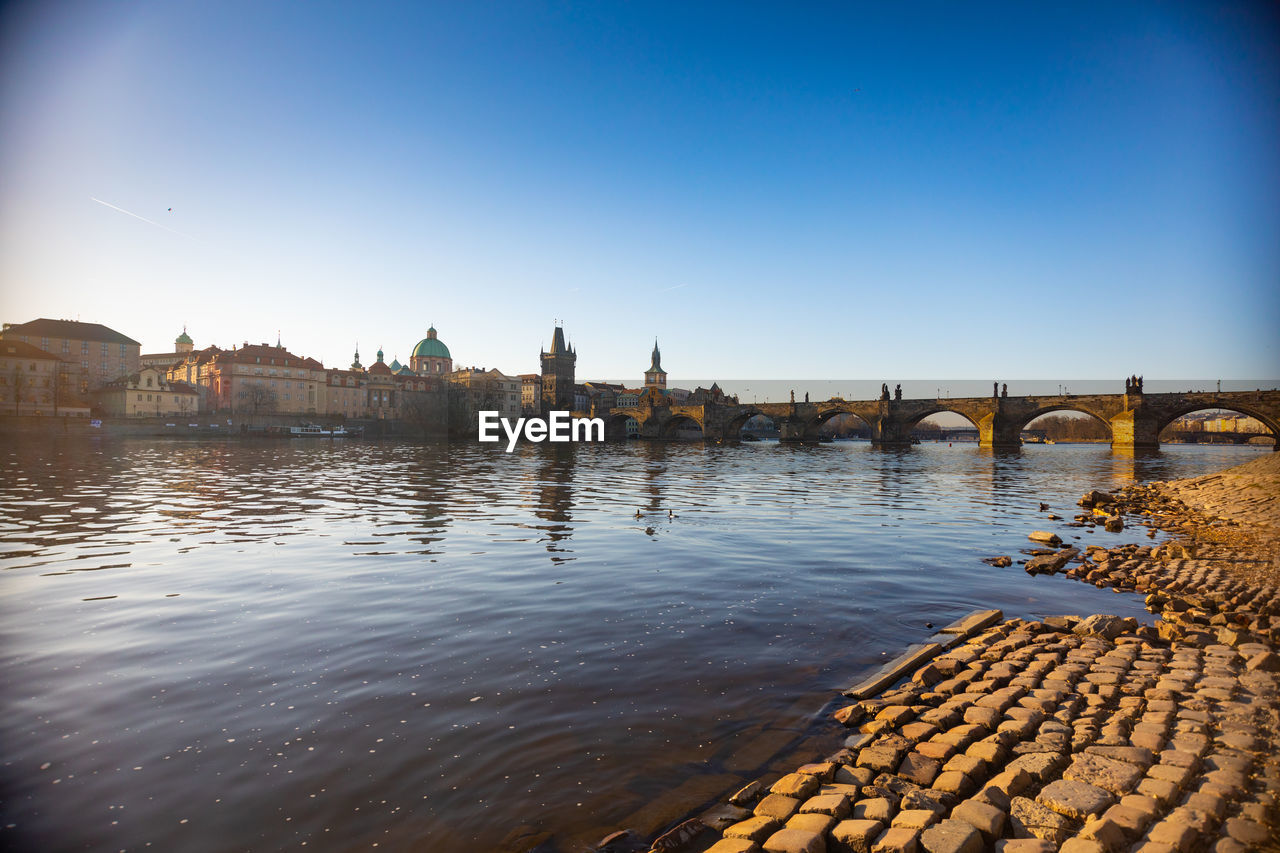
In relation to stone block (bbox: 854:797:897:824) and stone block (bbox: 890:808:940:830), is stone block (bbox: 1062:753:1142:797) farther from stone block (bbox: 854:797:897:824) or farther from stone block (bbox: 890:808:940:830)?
stone block (bbox: 854:797:897:824)

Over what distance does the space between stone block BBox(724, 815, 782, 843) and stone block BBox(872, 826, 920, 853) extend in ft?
2.20

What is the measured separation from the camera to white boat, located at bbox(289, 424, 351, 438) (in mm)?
103000

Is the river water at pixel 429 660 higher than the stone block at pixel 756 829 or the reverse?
the reverse

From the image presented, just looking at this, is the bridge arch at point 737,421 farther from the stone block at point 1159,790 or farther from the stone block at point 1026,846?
the stone block at point 1026,846

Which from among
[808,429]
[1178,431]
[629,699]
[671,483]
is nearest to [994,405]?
[808,429]

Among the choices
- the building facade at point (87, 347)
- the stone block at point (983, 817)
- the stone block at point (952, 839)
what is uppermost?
the building facade at point (87, 347)

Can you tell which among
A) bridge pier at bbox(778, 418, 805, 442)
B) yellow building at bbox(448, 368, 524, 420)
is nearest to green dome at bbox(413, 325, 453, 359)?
yellow building at bbox(448, 368, 524, 420)

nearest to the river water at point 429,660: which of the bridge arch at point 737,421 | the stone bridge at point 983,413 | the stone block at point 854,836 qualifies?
the stone block at point 854,836

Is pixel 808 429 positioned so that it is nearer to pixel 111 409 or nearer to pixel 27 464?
pixel 27 464

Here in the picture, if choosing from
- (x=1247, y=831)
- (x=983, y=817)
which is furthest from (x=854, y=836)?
(x=1247, y=831)

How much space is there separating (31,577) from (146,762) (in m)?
9.46

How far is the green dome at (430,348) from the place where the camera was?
17600 centimetres

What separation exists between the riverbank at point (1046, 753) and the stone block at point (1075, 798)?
0.01m

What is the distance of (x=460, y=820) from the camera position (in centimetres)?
452
